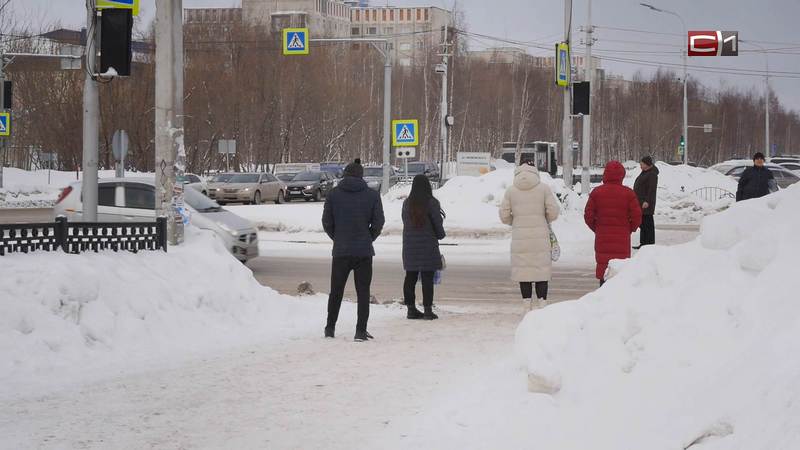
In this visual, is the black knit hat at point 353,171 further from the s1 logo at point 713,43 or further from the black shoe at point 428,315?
the s1 logo at point 713,43

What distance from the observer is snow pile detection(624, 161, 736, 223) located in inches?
1484

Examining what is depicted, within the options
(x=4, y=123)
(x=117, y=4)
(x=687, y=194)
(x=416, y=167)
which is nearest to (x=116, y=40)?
(x=117, y=4)

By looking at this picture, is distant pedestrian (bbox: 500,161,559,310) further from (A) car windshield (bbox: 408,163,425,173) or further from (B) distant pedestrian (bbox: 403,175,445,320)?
(A) car windshield (bbox: 408,163,425,173)

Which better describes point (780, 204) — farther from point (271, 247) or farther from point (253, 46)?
point (253, 46)

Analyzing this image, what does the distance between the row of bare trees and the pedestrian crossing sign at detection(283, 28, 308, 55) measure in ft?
84.2

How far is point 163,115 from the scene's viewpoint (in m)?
13.5

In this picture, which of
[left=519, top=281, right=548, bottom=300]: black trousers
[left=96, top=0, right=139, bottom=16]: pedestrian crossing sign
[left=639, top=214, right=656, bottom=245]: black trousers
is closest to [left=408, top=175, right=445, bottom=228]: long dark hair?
[left=519, top=281, right=548, bottom=300]: black trousers

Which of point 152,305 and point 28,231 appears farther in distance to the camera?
point 152,305

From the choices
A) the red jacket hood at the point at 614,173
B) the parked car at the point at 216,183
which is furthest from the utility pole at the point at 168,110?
the parked car at the point at 216,183

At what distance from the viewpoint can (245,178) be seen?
49.9 metres

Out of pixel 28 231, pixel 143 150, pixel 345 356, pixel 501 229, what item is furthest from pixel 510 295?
pixel 143 150

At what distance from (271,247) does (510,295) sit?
11298 mm

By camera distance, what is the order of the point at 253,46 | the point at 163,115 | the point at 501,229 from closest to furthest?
1. the point at 163,115
2. the point at 501,229
3. the point at 253,46

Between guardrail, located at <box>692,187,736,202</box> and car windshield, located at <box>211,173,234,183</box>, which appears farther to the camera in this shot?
car windshield, located at <box>211,173,234,183</box>
